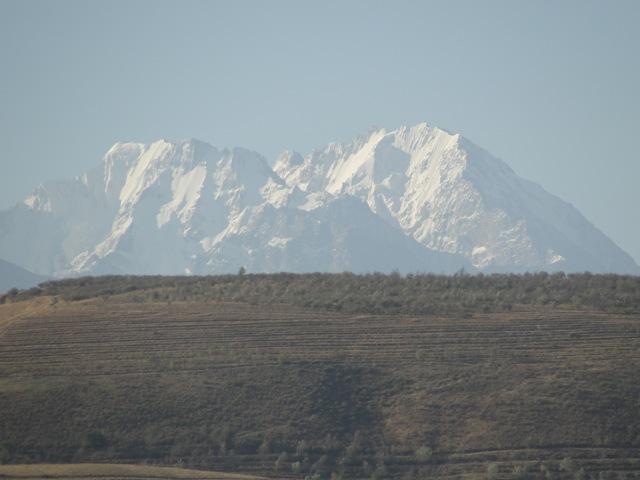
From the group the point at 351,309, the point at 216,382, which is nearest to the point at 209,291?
the point at 351,309

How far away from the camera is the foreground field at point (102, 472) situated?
5109 cm

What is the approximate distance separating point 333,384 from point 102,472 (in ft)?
59.2

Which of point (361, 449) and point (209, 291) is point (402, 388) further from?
point (209, 291)

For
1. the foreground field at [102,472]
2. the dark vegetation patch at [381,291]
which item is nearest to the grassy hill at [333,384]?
the dark vegetation patch at [381,291]

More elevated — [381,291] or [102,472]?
[381,291]

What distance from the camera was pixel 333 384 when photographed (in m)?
67.1

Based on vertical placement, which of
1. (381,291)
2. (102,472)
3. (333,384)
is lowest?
(102,472)

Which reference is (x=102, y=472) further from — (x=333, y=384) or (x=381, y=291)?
(x=381, y=291)

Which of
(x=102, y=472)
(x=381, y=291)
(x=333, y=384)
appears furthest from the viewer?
(x=381, y=291)

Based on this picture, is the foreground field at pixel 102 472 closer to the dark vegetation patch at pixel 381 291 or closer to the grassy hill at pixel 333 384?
the grassy hill at pixel 333 384

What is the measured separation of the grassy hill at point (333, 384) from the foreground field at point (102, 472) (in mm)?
4439

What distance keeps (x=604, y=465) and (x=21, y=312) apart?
4255cm

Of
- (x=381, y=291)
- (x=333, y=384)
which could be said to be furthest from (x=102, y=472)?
(x=381, y=291)

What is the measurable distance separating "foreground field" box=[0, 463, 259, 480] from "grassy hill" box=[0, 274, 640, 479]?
4439mm
